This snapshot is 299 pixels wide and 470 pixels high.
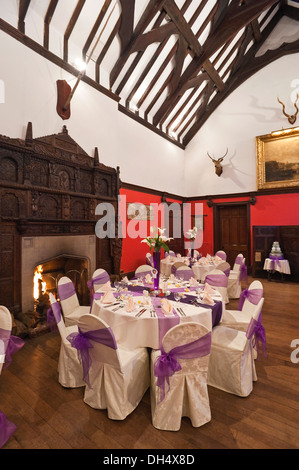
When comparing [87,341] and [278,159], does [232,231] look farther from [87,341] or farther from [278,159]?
[87,341]

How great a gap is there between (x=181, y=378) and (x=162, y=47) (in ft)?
23.7

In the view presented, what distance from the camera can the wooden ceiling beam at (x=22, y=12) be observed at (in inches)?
152

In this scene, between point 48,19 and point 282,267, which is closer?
point 48,19

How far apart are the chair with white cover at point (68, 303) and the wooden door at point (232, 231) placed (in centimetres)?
680

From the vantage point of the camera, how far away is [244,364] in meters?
2.27

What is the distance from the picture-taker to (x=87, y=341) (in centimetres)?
198

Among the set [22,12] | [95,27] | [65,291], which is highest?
[95,27]

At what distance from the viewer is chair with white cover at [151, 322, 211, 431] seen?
1.77m

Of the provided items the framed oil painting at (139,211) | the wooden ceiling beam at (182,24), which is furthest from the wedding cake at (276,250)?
the wooden ceiling beam at (182,24)

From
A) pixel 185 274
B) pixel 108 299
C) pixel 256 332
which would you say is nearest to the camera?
pixel 256 332

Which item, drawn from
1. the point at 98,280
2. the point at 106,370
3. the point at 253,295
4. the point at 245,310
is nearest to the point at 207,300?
the point at 253,295

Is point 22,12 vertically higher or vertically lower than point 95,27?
lower

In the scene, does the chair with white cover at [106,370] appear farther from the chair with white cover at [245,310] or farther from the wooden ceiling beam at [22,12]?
the wooden ceiling beam at [22,12]
